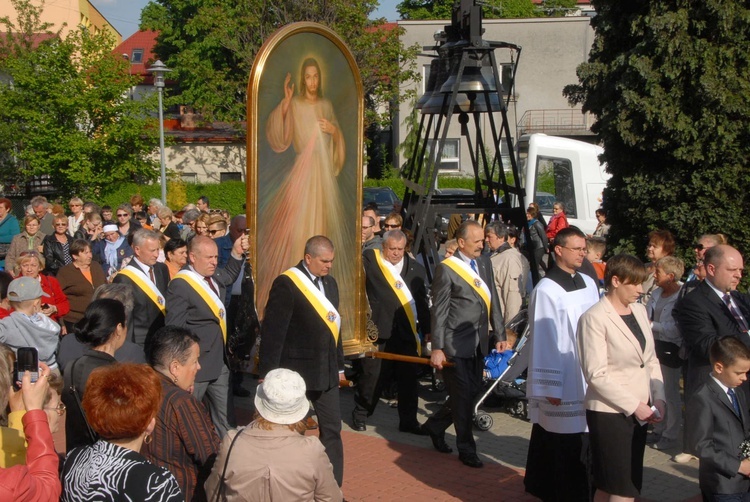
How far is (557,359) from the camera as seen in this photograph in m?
6.12

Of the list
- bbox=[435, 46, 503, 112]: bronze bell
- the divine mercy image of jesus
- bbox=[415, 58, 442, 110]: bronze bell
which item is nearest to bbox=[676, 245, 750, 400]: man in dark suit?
the divine mercy image of jesus

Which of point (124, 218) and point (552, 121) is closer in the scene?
point (124, 218)

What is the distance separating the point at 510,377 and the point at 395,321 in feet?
4.18

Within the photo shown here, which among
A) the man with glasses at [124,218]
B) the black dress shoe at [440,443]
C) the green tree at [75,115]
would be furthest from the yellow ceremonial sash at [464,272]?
the green tree at [75,115]

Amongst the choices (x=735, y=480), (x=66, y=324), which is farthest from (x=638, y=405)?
(x=66, y=324)

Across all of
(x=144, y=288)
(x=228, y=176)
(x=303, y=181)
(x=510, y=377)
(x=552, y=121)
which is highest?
(x=303, y=181)

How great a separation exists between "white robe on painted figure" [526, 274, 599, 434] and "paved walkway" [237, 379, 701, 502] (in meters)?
1.06

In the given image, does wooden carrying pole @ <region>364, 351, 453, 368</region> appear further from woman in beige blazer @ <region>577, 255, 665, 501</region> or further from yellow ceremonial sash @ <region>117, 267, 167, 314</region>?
woman in beige blazer @ <region>577, 255, 665, 501</region>

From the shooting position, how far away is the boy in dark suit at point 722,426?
529 centimetres

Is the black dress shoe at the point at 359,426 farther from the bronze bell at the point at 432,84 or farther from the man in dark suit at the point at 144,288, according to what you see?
the bronze bell at the point at 432,84

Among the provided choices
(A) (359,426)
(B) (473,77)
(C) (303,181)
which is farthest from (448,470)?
(B) (473,77)

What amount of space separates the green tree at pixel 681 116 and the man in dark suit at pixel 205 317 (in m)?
5.90

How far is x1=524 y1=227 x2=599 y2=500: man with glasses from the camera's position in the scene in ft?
20.1

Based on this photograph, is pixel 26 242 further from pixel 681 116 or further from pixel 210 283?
pixel 681 116
